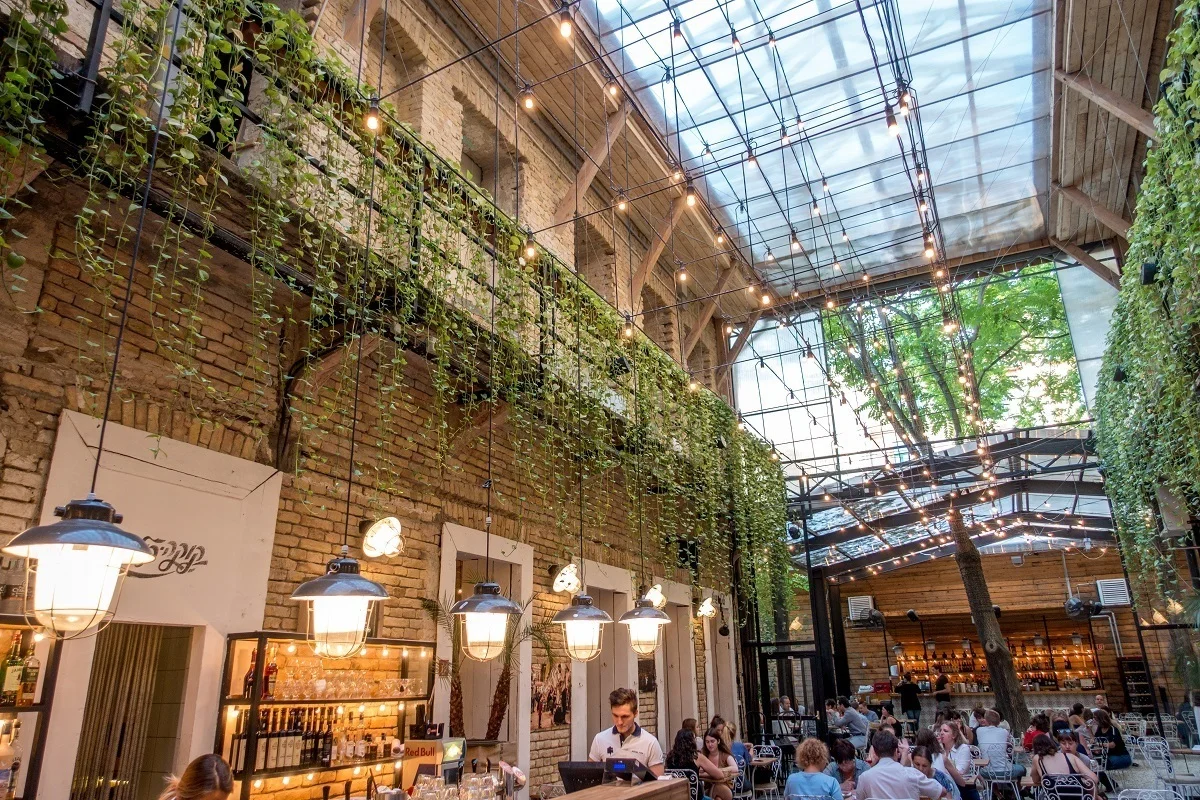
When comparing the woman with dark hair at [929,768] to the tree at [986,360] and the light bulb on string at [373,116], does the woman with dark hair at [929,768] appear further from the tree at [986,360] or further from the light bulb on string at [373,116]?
the tree at [986,360]

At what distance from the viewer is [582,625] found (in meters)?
4.91

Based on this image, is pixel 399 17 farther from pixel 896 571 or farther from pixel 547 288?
pixel 896 571

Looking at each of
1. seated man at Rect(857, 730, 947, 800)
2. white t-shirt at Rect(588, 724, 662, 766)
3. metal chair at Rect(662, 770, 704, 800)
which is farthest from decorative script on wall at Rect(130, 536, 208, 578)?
seated man at Rect(857, 730, 947, 800)

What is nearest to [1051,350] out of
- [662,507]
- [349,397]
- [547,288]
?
[662,507]

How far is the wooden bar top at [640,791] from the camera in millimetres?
3602

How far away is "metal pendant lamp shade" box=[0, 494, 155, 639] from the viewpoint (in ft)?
7.83

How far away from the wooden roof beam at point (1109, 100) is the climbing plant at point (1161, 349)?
0.36 m

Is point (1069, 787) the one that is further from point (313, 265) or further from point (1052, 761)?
point (313, 265)

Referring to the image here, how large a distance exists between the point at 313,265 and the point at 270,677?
2.59 m

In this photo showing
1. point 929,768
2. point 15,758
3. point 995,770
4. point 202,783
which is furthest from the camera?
point 995,770

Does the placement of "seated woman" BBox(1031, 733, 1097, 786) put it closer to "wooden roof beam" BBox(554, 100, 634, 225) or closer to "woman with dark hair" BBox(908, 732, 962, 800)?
"woman with dark hair" BBox(908, 732, 962, 800)

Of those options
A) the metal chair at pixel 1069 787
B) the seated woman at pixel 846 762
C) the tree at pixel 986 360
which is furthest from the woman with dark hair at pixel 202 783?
the tree at pixel 986 360

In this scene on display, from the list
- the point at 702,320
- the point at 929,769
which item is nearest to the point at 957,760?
the point at 929,769

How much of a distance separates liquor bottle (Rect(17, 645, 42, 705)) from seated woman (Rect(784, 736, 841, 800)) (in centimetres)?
431
